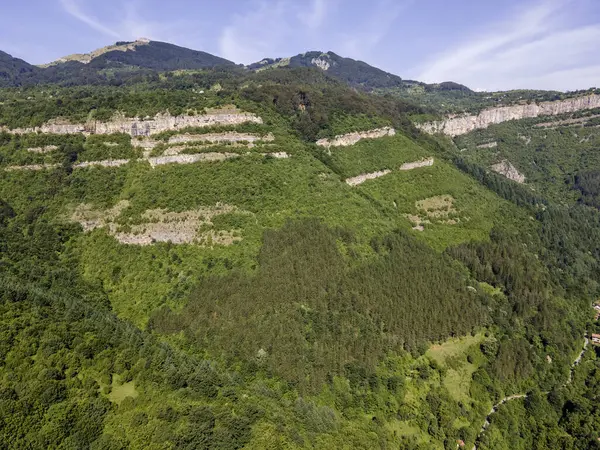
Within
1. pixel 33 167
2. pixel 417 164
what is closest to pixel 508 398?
pixel 417 164

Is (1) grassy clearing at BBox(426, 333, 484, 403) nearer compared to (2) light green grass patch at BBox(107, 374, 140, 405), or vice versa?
(2) light green grass patch at BBox(107, 374, 140, 405)

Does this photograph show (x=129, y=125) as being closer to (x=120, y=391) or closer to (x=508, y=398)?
(x=120, y=391)

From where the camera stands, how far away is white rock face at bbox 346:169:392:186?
112 m

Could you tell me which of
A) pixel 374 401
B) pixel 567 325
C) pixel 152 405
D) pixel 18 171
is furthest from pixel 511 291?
pixel 18 171

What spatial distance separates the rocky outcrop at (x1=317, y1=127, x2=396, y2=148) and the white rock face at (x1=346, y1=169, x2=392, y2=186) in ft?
45.3

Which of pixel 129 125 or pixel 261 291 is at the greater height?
pixel 129 125

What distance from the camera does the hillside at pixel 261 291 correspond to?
160ft

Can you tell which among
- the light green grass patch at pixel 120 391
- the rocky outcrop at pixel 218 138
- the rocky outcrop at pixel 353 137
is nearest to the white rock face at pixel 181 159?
the rocky outcrop at pixel 218 138

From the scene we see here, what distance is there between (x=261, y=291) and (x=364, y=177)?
55086 millimetres

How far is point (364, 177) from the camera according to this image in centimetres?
11475

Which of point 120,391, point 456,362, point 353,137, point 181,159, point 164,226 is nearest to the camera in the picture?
point 120,391

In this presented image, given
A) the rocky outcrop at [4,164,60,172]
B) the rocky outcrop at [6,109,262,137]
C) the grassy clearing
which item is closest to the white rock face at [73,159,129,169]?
the rocky outcrop at [4,164,60,172]

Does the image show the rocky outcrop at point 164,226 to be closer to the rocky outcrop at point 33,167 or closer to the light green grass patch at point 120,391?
the rocky outcrop at point 33,167

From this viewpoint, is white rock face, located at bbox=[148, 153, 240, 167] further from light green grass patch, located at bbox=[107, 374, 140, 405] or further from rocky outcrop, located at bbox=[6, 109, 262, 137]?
light green grass patch, located at bbox=[107, 374, 140, 405]
